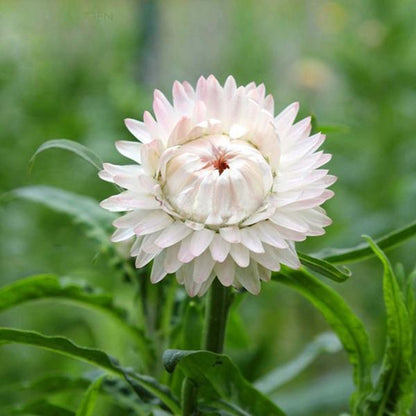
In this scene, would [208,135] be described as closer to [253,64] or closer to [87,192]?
[87,192]

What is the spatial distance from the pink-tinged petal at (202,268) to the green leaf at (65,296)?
0.84 ft

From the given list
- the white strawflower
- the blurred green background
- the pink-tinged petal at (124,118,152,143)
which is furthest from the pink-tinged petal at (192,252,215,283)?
the blurred green background

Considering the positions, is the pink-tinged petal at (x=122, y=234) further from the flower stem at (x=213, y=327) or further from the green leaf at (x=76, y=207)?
the green leaf at (x=76, y=207)

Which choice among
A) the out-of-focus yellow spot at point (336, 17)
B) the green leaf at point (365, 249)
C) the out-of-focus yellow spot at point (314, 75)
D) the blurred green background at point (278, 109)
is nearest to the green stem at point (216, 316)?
the green leaf at point (365, 249)

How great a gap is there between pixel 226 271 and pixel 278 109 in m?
1.78

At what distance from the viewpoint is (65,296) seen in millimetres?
808

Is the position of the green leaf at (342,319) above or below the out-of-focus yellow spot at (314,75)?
below

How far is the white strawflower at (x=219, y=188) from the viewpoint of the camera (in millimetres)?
580

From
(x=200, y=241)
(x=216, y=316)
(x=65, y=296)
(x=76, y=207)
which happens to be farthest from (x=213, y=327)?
(x=76, y=207)

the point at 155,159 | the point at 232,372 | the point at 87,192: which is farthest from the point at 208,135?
the point at 87,192

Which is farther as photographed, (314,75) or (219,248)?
(314,75)

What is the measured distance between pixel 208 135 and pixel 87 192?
1448 millimetres

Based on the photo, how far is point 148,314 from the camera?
0.86m

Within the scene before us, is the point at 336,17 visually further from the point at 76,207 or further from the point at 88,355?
the point at 88,355
